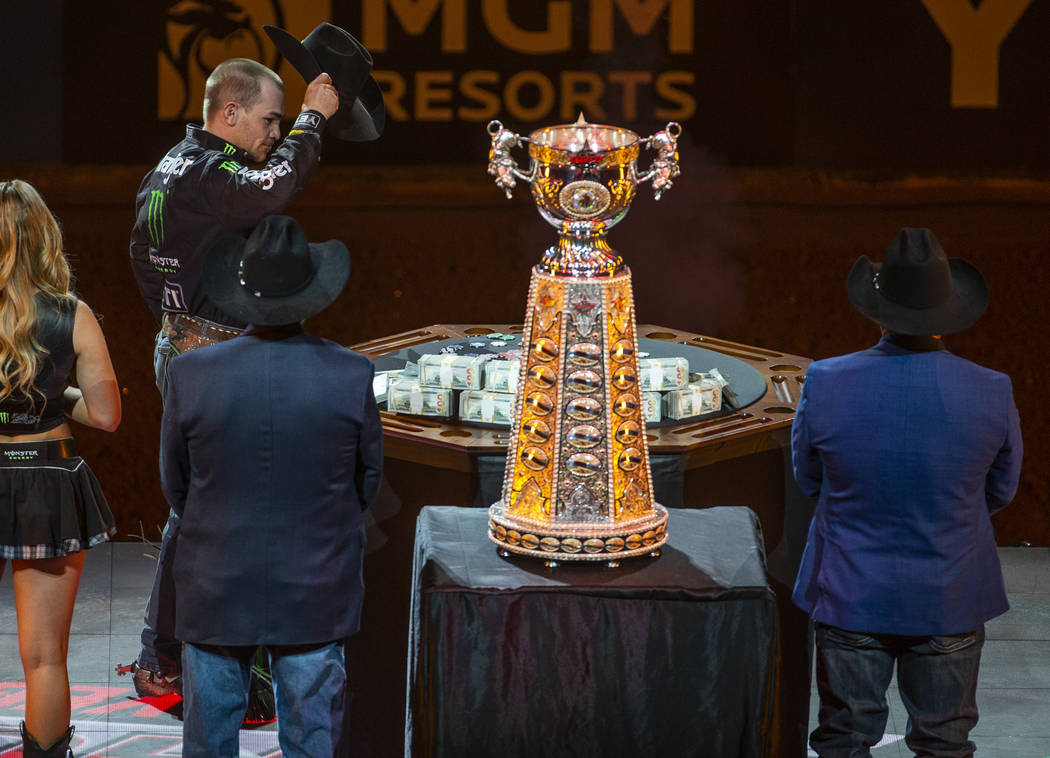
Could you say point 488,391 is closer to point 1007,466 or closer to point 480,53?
point 1007,466

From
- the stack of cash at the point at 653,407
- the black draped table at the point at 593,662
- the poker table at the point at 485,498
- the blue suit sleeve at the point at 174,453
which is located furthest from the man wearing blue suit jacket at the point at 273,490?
the stack of cash at the point at 653,407

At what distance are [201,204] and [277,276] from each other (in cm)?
127

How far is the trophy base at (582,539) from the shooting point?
305cm

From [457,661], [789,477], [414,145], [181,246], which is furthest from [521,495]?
[414,145]

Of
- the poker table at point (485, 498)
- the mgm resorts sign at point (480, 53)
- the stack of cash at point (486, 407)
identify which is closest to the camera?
the poker table at point (485, 498)

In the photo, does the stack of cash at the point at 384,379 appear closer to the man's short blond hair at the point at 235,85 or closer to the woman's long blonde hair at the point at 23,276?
the man's short blond hair at the point at 235,85

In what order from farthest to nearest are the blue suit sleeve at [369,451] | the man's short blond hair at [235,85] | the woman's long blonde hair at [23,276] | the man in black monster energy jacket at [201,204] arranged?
the man's short blond hair at [235,85] → the man in black monster energy jacket at [201,204] → the woman's long blonde hair at [23,276] → the blue suit sleeve at [369,451]

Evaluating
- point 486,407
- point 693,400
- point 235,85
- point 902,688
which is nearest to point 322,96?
point 235,85

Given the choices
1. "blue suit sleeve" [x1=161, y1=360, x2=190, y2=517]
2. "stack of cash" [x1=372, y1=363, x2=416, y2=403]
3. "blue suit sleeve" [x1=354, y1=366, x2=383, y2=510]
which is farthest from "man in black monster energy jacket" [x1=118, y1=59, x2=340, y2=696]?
"blue suit sleeve" [x1=354, y1=366, x2=383, y2=510]

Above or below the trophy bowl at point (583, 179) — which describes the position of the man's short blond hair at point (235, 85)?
above

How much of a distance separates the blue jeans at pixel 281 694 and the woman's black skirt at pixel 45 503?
57 cm

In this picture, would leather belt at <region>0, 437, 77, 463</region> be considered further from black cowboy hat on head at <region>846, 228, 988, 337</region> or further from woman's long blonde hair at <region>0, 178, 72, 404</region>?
black cowboy hat on head at <region>846, 228, 988, 337</region>

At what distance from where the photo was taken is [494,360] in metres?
4.23

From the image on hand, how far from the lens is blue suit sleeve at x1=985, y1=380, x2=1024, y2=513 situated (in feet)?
10.2
